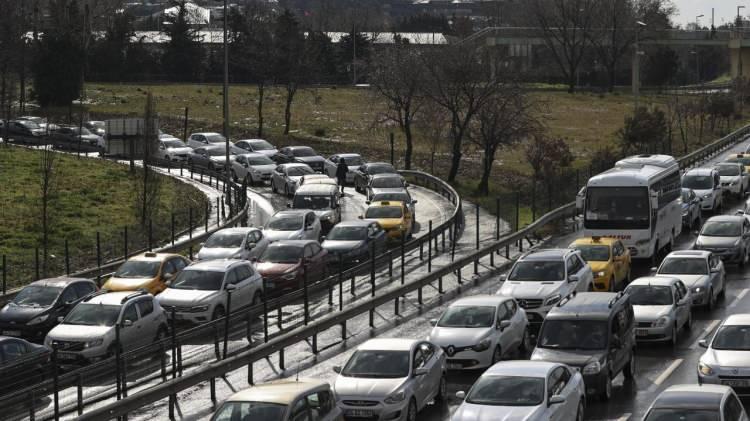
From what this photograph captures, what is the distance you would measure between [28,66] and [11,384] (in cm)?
7903

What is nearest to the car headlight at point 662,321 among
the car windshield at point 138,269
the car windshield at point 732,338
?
the car windshield at point 732,338

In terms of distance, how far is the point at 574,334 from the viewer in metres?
24.0

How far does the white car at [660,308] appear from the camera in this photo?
27.6 meters

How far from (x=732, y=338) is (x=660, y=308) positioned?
415 centimetres

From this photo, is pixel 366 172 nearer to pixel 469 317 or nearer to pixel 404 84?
pixel 404 84

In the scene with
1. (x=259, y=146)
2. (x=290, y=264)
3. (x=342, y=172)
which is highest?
(x=259, y=146)

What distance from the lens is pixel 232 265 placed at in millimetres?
32031

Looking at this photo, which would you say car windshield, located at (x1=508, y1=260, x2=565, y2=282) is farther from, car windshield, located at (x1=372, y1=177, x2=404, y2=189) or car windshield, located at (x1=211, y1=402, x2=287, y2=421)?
car windshield, located at (x1=372, y1=177, x2=404, y2=189)

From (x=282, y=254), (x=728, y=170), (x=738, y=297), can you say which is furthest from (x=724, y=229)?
(x=728, y=170)

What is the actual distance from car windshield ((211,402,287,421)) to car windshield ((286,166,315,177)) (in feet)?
130

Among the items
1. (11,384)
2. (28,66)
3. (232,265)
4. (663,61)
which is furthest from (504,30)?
(11,384)

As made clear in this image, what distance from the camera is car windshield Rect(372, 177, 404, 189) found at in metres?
53.8

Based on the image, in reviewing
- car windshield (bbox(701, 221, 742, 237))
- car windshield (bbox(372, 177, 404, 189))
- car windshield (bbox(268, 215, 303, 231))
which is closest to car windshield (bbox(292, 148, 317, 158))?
car windshield (bbox(372, 177, 404, 189))

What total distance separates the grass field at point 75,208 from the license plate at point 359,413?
19313 millimetres
